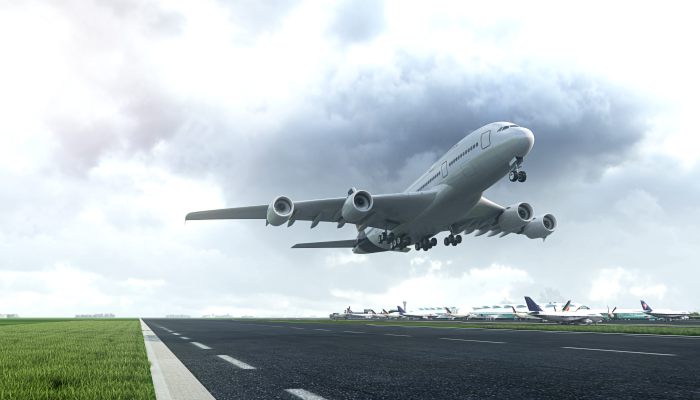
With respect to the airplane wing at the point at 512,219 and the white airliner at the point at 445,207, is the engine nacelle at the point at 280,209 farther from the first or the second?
the airplane wing at the point at 512,219

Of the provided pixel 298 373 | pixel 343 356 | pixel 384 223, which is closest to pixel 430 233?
pixel 384 223

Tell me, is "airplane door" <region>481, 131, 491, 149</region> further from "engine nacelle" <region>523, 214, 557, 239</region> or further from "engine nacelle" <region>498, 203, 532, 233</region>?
"engine nacelle" <region>523, 214, 557, 239</region>

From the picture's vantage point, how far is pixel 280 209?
2772 cm

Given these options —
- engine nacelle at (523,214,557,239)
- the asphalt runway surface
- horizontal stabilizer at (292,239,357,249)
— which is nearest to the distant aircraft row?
engine nacelle at (523,214,557,239)

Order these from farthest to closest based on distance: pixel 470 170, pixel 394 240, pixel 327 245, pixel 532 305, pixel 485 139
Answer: pixel 532 305
pixel 327 245
pixel 394 240
pixel 470 170
pixel 485 139

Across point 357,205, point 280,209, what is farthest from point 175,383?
point 357,205

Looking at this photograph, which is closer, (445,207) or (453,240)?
(445,207)

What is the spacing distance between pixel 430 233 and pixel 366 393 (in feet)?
104

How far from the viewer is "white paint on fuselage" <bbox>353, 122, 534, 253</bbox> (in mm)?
A: 24375

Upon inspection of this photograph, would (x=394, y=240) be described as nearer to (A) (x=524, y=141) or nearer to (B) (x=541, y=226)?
(B) (x=541, y=226)

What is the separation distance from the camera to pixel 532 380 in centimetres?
548

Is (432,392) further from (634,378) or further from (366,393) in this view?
(634,378)

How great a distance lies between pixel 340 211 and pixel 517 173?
11411 millimetres

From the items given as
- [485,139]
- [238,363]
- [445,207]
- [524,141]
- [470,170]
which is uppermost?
[485,139]
